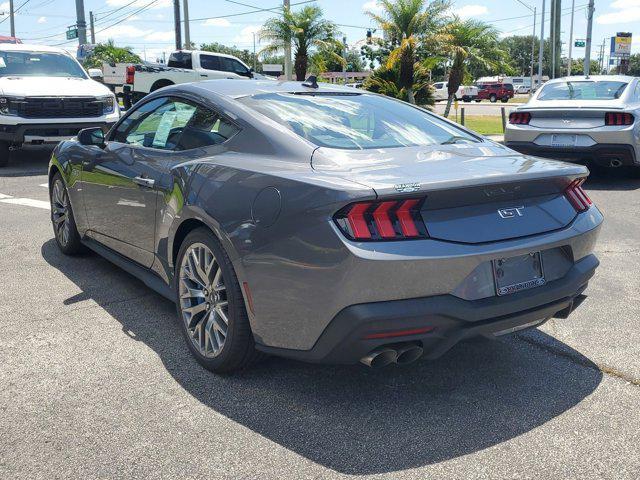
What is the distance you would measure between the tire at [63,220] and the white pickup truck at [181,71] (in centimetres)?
1519

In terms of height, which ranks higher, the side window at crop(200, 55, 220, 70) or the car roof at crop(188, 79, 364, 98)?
the side window at crop(200, 55, 220, 70)

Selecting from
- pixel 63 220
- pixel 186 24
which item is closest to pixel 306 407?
pixel 63 220

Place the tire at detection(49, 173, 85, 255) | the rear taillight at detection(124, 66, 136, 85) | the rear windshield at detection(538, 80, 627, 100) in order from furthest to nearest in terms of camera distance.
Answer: the rear taillight at detection(124, 66, 136, 85) → the rear windshield at detection(538, 80, 627, 100) → the tire at detection(49, 173, 85, 255)

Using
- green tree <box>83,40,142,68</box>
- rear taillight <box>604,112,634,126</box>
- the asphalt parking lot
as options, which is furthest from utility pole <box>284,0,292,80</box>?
green tree <box>83,40,142,68</box>

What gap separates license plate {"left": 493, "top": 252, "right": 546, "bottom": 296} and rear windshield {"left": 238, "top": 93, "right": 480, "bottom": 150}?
2.96 ft

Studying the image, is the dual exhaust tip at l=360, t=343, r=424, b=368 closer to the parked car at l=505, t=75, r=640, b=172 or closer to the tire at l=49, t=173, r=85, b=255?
the tire at l=49, t=173, r=85, b=255

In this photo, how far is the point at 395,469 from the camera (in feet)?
8.70

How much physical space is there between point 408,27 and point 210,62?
754cm

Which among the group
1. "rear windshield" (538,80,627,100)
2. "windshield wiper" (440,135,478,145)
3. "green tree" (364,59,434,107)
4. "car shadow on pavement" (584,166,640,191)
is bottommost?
"car shadow on pavement" (584,166,640,191)

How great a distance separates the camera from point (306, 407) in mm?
3170

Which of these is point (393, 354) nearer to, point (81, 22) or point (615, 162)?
point (615, 162)

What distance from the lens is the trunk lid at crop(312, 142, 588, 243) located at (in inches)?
112

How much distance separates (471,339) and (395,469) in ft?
2.19

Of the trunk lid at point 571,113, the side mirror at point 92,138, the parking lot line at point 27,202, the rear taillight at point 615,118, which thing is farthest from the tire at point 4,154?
the rear taillight at point 615,118
